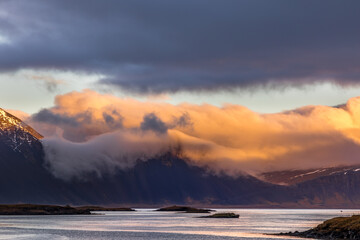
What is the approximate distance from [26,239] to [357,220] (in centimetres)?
8129

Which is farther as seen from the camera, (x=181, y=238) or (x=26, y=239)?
(x=181, y=238)

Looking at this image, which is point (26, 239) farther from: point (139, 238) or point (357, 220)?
point (357, 220)

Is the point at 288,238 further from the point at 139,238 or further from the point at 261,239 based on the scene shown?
the point at 139,238

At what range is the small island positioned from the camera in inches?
5938

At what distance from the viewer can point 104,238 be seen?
174 meters

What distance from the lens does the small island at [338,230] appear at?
150812mm

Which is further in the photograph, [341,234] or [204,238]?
[204,238]

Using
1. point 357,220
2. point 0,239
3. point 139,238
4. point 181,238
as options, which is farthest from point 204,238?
point 0,239

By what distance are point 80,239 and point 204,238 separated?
110 ft

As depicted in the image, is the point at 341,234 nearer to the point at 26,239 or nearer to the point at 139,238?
the point at 139,238

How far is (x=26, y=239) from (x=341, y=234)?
77.4 metres

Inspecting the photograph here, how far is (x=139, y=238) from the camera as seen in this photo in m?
178

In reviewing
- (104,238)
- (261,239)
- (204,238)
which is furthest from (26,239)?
(261,239)

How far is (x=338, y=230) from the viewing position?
524 feet
